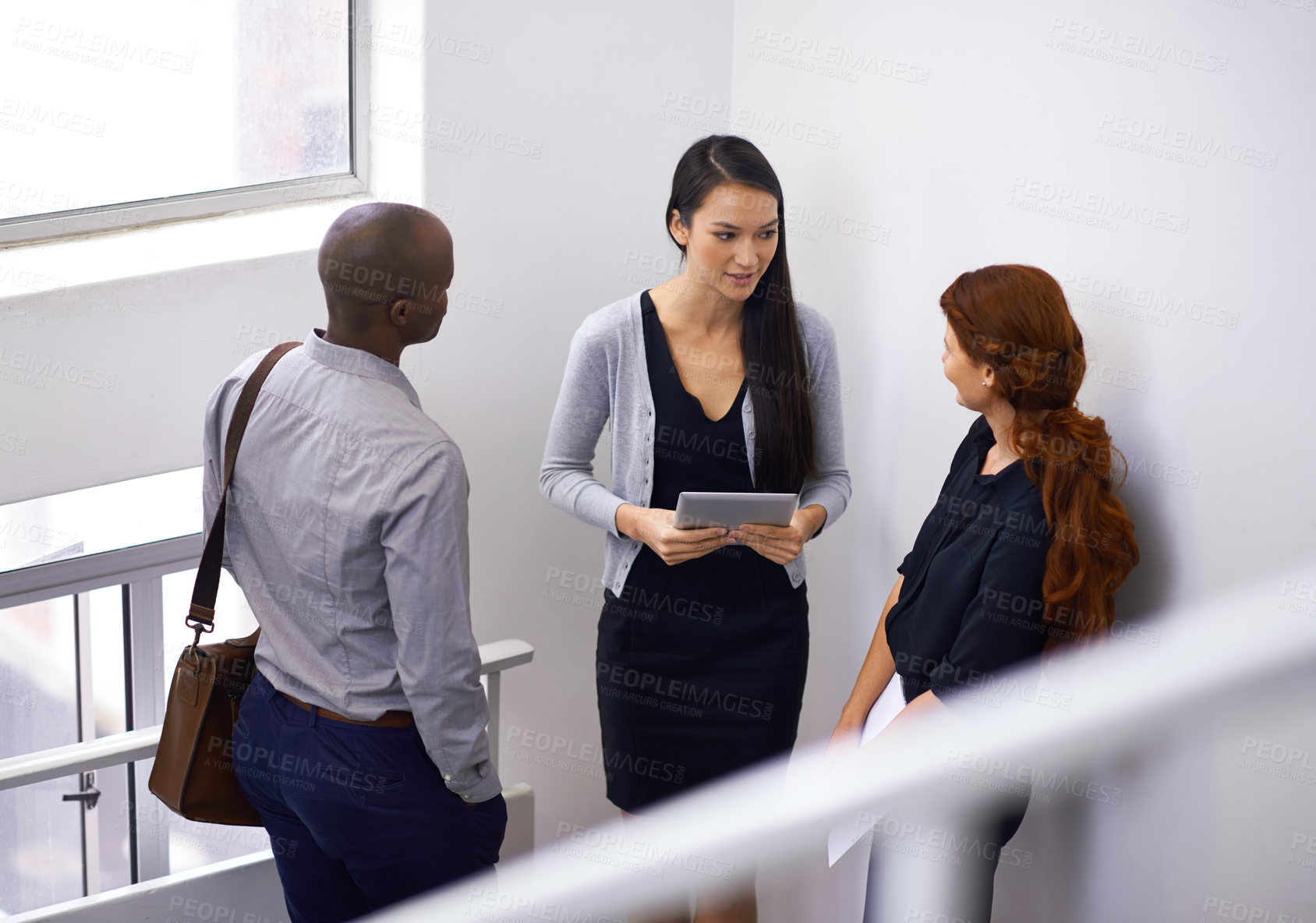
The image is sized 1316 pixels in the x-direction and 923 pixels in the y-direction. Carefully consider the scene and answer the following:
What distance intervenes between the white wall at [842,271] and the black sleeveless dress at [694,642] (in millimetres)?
406

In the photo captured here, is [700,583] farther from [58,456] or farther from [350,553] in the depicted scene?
[58,456]

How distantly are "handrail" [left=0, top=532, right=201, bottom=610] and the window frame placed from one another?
2.26ft

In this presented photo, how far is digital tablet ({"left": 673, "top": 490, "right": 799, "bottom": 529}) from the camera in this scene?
2.01 meters

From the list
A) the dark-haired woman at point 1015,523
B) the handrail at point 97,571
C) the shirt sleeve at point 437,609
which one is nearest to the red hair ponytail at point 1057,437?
the dark-haired woman at point 1015,523

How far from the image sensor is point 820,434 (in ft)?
7.69

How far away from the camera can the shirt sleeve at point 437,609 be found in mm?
1613

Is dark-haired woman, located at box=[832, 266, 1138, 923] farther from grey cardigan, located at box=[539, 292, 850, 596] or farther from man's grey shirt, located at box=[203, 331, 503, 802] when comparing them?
man's grey shirt, located at box=[203, 331, 503, 802]

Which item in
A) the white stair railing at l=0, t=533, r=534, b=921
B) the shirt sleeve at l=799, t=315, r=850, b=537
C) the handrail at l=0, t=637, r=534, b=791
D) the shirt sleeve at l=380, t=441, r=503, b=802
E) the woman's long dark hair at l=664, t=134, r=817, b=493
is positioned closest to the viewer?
the shirt sleeve at l=380, t=441, r=503, b=802

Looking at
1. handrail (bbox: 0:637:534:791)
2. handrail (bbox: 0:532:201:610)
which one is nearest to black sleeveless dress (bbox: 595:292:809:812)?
handrail (bbox: 0:637:534:791)

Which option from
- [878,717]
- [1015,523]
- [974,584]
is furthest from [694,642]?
[1015,523]

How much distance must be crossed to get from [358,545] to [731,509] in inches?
→ 27.6

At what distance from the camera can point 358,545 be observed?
162cm

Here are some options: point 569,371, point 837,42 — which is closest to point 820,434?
point 569,371

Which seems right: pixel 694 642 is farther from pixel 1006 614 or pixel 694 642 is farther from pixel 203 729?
pixel 203 729
